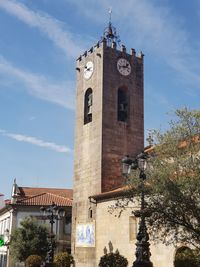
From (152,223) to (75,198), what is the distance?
19957mm

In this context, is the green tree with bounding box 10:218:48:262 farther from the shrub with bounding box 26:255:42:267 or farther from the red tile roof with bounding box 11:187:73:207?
the red tile roof with bounding box 11:187:73:207

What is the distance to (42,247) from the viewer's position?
3584 centimetres

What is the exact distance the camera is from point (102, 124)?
111ft

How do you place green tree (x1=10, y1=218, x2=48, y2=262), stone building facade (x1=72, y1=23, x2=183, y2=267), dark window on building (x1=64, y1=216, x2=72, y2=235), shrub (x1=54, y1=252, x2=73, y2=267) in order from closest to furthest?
shrub (x1=54, y1=252, x2=73, y2=267) → stone building facade (x1=72, y1=23, x2=183, y2=267) → green tree (x1=10, y1=218, x2=48, y2=262) → dark window on building (x1=64, y1=216, x2=72, y2=235)

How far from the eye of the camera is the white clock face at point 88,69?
36.9 m

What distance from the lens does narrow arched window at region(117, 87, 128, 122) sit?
35906 mm

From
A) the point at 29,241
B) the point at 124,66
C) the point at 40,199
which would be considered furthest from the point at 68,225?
the point at 124,66

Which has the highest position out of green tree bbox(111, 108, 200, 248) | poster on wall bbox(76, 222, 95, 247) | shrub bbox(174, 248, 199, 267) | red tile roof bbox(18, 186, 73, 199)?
red tile roof bbox(18, 186, 73, 199)

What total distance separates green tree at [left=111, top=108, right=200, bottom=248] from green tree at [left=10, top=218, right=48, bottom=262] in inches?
800

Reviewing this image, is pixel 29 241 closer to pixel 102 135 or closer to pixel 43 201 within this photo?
pixel 102 135

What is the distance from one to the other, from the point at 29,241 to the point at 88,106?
41.3 ft

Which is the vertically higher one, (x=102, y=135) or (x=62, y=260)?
(x=102, y=135)

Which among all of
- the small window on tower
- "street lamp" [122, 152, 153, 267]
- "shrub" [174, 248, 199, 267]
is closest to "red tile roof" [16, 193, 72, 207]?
the small window on tower

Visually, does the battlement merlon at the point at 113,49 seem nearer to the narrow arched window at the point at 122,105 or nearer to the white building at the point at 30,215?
the narrow arched window at the point at 122,105
